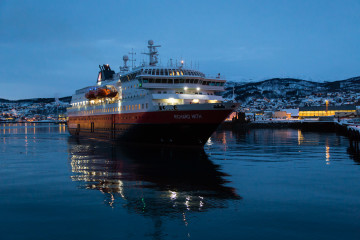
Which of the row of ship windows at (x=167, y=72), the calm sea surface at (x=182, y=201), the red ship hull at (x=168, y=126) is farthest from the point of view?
the row of ship windows at (x=167, y=72)

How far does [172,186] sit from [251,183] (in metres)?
3.87

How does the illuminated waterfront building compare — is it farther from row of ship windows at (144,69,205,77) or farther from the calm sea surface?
the calm sea surface

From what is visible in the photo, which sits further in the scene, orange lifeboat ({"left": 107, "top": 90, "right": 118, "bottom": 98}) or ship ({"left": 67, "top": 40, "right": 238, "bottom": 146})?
orange lifeboat ({"left": 107, "top": 90, "right": 118, "bottom": 98})

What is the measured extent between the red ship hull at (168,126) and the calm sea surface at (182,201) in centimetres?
740

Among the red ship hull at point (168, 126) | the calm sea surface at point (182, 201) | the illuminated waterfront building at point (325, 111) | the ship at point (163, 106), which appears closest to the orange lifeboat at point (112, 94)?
the ship at point (163, 106)

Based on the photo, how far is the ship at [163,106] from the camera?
96.1ft

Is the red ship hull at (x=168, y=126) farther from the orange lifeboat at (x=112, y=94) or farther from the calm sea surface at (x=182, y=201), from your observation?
the calm sea surface at (x=182, y=201)

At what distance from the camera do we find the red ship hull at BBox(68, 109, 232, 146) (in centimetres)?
2895

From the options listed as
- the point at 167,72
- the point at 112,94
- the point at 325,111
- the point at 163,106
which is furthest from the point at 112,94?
the point at 325,111

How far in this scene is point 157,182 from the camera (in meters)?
16.8

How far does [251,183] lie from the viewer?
16172mm

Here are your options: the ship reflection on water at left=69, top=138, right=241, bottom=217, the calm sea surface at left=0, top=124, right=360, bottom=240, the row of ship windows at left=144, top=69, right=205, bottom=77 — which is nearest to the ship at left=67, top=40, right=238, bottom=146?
the row of ship windows at left=144, top=69, right=205, bottom=77

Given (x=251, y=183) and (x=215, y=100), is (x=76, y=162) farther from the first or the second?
(x=215, y=100)

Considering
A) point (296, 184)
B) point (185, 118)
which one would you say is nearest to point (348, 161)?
point (296, 184)
